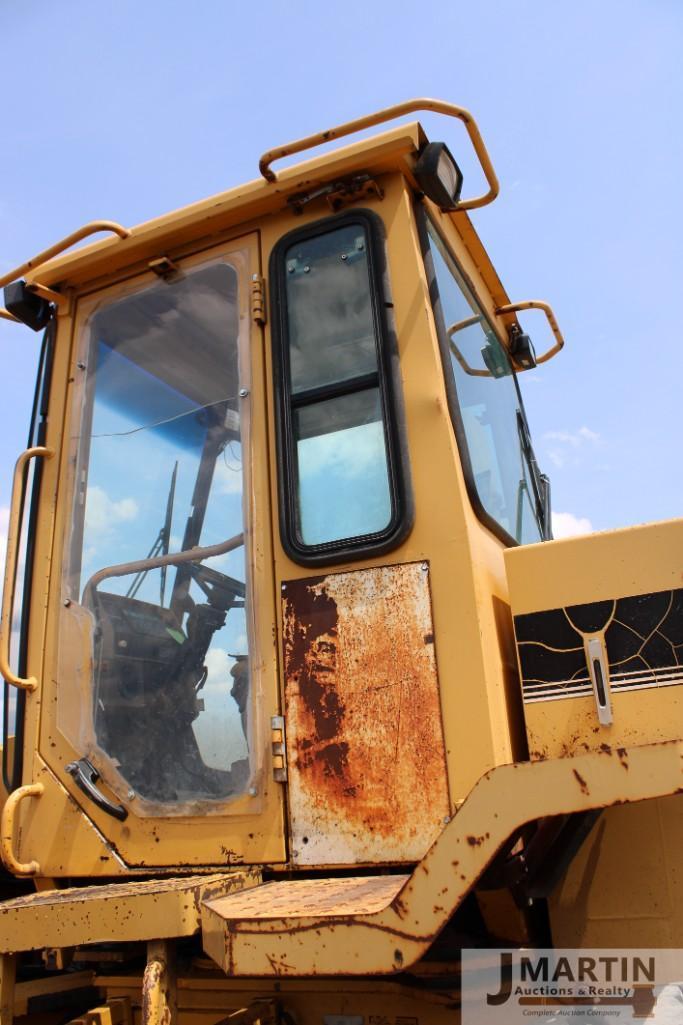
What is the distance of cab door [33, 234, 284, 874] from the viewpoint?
2.14 m

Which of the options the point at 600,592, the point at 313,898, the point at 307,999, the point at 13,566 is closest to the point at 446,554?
the point at 600,592

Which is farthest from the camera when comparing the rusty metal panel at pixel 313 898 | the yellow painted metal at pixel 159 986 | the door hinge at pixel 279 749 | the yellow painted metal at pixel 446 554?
the door hinge at pixel 279 749

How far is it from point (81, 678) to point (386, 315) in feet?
4.28

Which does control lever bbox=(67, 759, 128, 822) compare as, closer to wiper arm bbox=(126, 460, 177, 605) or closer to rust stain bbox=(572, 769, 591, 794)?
wiper arm bbox=(126, 460, 177, 605)

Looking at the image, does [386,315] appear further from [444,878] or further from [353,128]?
[444,878]

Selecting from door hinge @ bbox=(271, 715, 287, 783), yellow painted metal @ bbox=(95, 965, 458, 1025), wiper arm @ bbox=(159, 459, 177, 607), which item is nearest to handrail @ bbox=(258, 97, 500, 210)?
wiper arm @ bbox=(159, 459, 177, 607)

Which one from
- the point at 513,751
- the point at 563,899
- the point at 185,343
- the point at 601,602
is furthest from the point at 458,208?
the point at 563,899

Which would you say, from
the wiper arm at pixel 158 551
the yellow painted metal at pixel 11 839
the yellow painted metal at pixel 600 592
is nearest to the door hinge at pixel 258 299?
the wiper arm at pixel 158 551

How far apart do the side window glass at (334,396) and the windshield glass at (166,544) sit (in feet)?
0.59

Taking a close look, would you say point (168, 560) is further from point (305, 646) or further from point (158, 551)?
point (305, 646)

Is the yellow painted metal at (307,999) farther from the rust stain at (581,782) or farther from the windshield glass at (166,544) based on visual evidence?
the rust stain at (581,782)

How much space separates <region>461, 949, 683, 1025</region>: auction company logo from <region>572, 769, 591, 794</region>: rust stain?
555 millimetres

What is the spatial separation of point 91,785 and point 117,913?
0.50 meters

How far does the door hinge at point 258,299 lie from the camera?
2434mm
